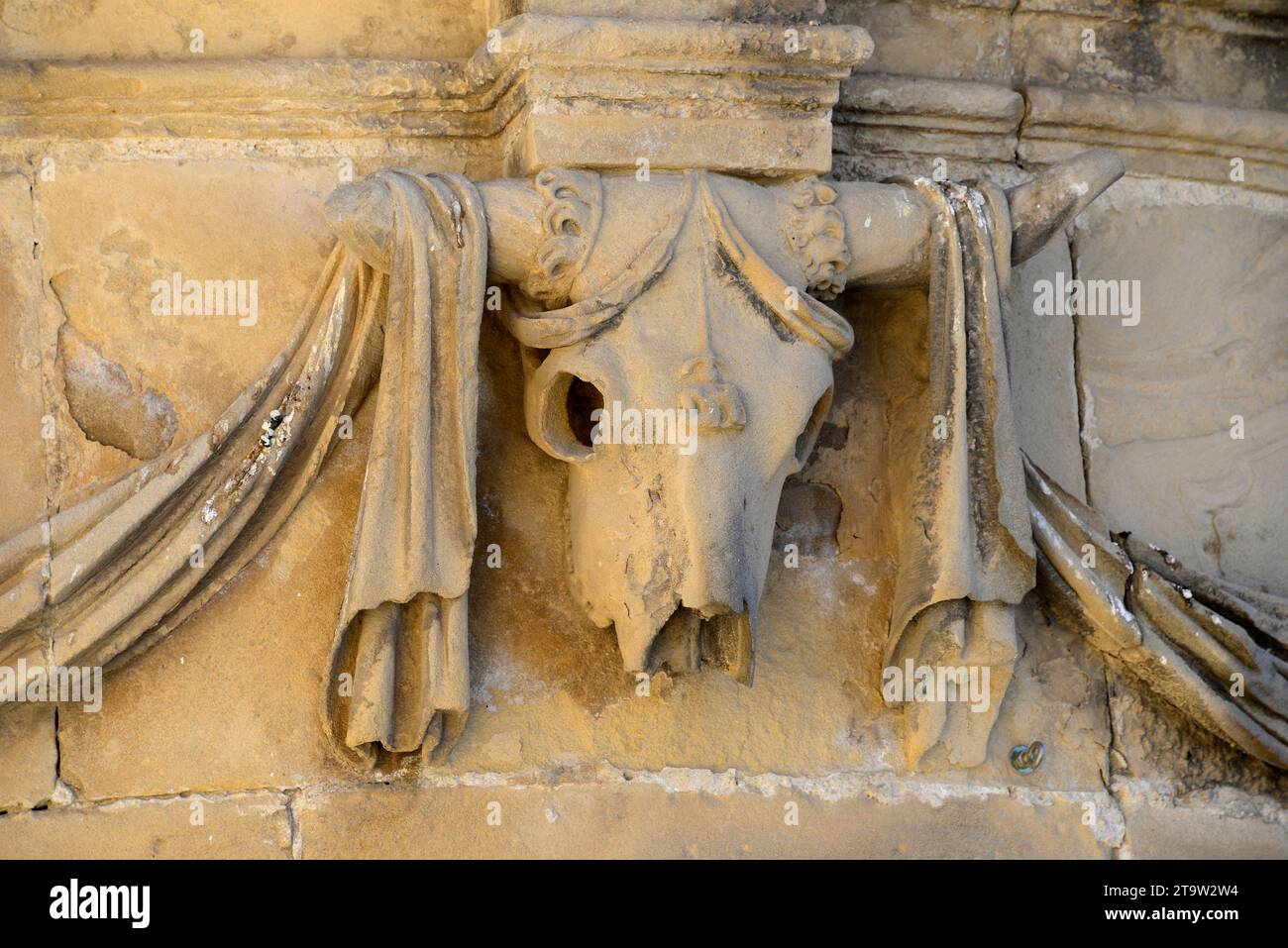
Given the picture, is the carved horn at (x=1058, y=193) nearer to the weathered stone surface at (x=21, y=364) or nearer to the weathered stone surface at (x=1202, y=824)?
the weathered stone surface at (x=1202, y=824)

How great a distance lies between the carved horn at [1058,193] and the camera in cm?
353

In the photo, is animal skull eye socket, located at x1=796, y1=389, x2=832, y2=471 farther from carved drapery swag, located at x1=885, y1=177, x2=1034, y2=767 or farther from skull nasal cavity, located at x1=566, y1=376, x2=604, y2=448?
skull nasal cavity, located at x1=566, y1=376, x2=604, y2=448

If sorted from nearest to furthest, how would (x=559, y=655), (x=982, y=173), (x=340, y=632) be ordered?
(x=340, y=632) → (x=559, y=655) → (x=982, y=173)

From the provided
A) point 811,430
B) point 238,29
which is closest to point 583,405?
point 811,430

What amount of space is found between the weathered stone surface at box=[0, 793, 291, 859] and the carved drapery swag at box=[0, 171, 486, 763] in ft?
0.63

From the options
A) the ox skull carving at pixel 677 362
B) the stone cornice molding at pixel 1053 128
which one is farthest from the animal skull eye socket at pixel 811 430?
the stone cornice molding at pixel 1053 128

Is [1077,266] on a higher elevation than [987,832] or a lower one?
higher

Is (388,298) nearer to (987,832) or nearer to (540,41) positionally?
(540,41)

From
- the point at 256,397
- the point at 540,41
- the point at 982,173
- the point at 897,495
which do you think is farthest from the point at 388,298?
the point at 982,173

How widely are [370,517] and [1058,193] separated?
1.36 m

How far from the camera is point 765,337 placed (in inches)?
132

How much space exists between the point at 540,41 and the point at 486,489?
798 mm

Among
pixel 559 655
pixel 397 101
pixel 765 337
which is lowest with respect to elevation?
pixel 559 655

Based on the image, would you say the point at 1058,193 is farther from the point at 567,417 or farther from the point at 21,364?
the point at 21,364
